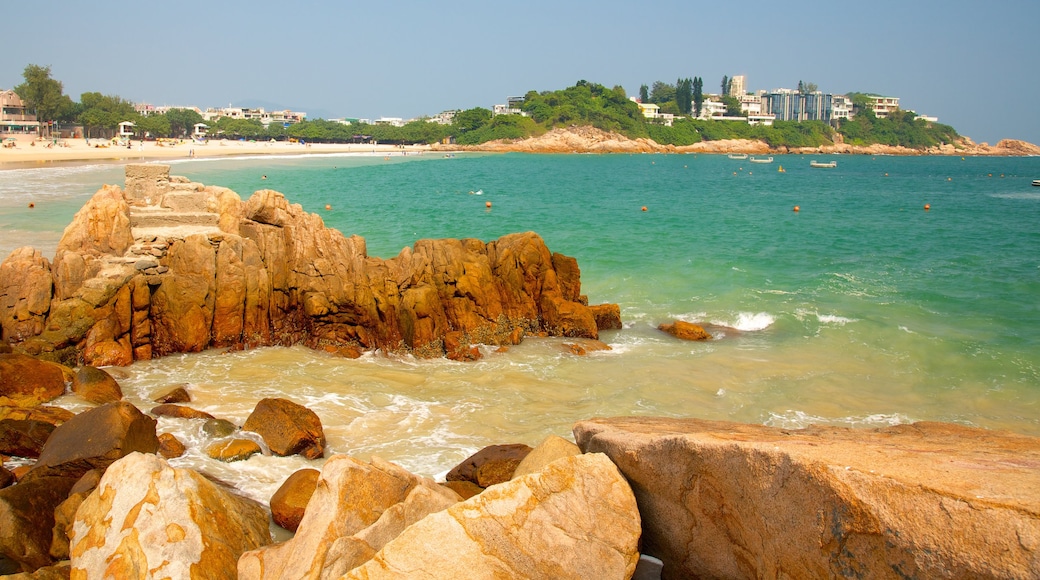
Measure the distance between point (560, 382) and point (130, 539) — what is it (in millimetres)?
9025

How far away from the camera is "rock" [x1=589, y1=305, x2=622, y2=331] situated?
1789 centimetres

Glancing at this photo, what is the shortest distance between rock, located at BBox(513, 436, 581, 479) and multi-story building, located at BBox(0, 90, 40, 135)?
126 metres

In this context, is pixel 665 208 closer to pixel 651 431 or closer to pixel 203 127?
pixel 651 431

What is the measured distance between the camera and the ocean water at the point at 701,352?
11.9m

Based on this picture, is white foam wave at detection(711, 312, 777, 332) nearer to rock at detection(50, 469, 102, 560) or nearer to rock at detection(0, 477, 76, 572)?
rock at detection(50, 469, 102, 560)

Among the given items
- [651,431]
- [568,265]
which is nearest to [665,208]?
[568,265]

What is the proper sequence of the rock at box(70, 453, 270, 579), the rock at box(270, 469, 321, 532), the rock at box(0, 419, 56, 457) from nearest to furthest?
1. the rock at box(70, 453, 270, 579)
2. the rock at box(270, 469, 321, 532)
3. the rock at box(0, 419, 56, 457)

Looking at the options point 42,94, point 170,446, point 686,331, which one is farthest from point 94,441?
point 42,94

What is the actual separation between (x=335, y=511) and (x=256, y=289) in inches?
434

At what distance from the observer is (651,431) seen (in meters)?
5.69

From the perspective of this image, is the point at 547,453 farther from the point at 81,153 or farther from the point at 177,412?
the point at 81,153

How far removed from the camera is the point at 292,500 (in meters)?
7.55

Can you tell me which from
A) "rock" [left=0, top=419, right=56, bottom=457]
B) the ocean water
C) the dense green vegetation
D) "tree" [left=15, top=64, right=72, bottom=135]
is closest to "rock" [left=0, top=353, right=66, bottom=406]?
the ocean water

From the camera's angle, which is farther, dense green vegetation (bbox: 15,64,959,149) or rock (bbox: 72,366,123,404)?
dense green vegetation (bbox: 15,64,959,149)
